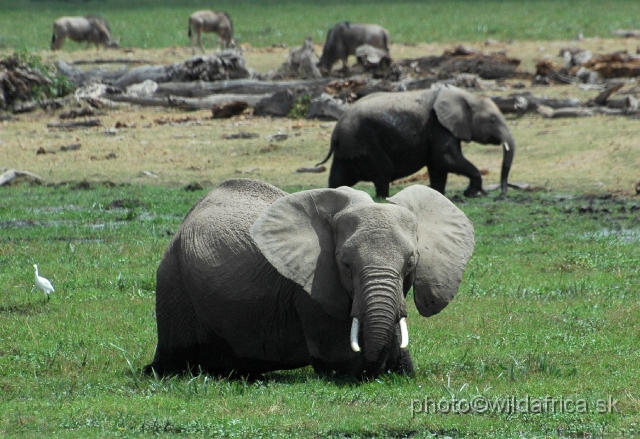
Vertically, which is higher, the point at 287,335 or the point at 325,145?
the point at 287,335

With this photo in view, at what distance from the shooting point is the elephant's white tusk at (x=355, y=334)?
675 cm

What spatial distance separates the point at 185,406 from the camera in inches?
272

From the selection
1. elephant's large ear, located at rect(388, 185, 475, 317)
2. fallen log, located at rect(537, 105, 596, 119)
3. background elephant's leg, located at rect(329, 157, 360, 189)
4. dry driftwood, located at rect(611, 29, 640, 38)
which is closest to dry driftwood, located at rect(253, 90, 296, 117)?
fallen log, located at rect(537, 105, 596, 119)

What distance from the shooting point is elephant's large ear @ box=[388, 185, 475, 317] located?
7.26 m

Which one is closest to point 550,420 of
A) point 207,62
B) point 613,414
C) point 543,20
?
point 613,414

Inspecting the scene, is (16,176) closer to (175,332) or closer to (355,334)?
(175,332)

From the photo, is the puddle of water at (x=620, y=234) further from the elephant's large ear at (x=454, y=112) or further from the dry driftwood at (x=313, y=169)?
the dry driftwood at (x=313, y=169)

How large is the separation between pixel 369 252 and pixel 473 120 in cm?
1147

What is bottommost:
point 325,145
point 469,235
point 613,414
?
point 325,145

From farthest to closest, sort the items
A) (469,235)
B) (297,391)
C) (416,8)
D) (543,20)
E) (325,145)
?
(416,8) → (543,20) → (325,145) → (469,235) → (297,391)

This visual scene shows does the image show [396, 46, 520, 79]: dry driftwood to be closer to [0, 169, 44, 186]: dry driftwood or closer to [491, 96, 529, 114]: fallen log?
[491, 96, 529, 114]: fallen log

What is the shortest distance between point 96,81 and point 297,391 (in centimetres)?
2314

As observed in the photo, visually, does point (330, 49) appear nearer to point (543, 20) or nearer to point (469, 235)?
point (543, 20)

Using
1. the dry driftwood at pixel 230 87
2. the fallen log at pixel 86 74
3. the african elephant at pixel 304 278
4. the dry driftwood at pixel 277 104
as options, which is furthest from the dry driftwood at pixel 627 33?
the african elephant at pixel 304 278
